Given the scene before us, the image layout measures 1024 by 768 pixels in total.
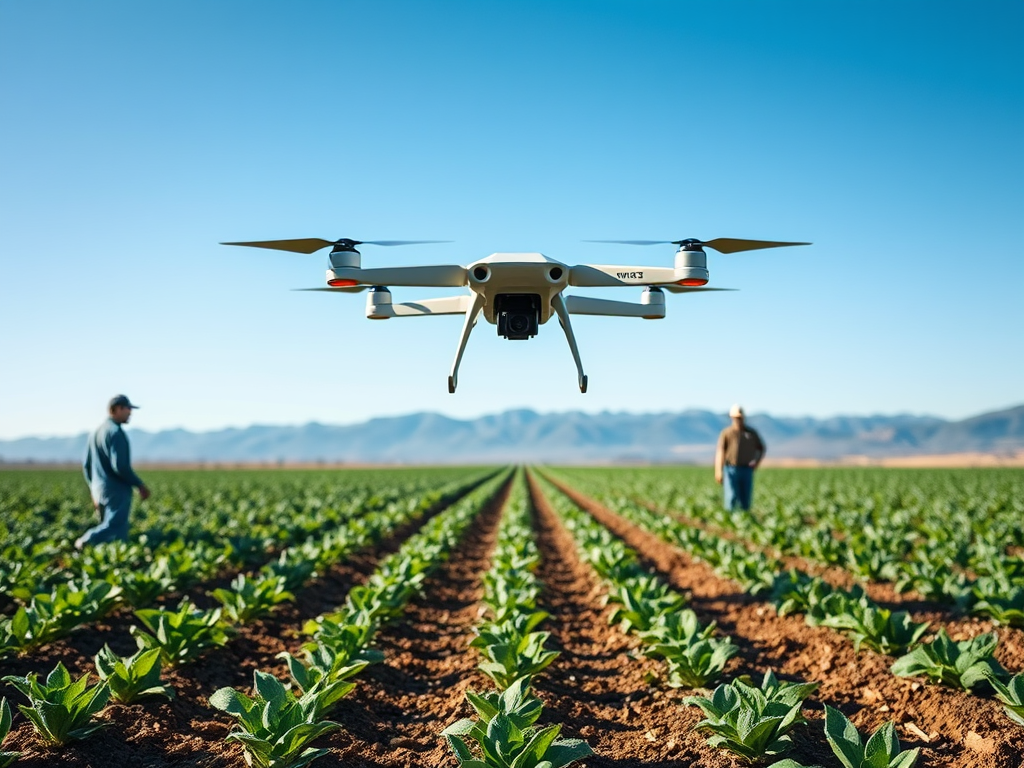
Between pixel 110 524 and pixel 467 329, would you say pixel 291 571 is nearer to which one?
pixel 110 524

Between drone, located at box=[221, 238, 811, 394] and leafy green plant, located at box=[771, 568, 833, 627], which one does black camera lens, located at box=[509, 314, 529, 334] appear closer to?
drone, located at box=[221, 238, 811, 394]

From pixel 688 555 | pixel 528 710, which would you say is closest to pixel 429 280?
pixel 528 710

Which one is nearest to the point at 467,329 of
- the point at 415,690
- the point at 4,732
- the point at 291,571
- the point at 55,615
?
the point at 4,732

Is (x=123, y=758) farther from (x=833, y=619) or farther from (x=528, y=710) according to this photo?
(x=833, y=619)

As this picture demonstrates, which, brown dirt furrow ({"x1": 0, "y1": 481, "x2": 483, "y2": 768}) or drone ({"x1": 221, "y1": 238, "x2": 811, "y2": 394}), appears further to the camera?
brown dirt furrow ({"x1": 0, "y1": 481, "x2": 483, "y2": 768})

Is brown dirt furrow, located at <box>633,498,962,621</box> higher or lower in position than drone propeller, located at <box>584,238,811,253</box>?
lower

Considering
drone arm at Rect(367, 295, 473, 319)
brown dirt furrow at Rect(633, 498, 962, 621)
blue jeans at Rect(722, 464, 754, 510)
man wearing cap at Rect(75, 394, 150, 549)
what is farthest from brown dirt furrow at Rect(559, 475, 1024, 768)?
man wearing cap at Rect(75, 394, 150, 549)
